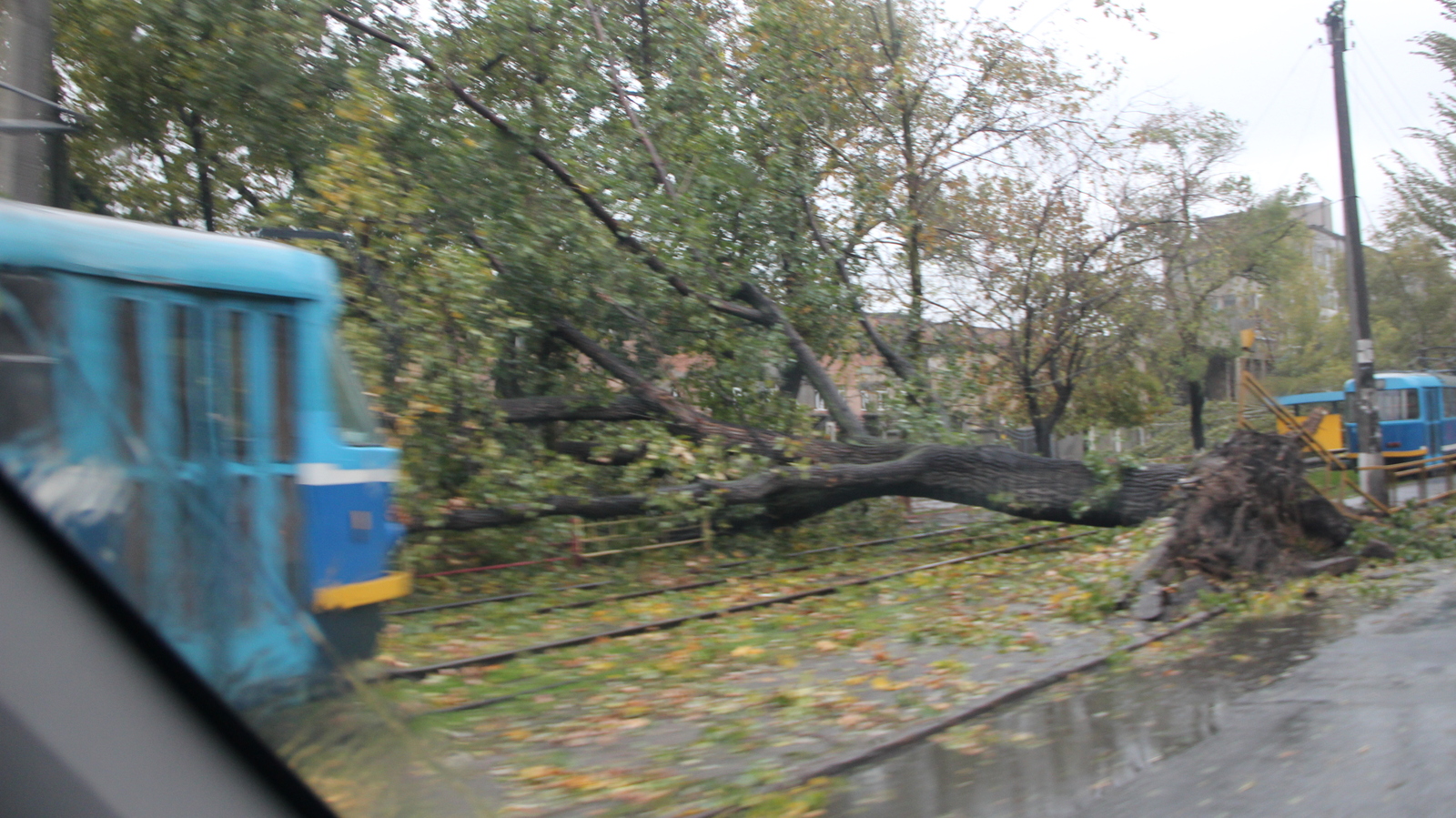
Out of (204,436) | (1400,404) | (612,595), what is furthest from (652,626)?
(1400,404)

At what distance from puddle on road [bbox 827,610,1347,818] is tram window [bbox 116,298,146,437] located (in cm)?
372

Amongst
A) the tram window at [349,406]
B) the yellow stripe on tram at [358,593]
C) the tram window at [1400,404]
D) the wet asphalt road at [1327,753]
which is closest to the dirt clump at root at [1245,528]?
the wet asphalt road at [1327,753]

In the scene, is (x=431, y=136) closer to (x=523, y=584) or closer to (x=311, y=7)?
(x=311, y=7)

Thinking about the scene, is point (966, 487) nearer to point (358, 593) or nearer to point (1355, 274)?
point (1355, 274)

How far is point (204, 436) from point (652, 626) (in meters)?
4.82

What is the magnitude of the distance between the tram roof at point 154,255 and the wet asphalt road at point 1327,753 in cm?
491

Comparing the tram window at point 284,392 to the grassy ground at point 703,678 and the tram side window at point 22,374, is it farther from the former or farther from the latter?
the tram side window at point 22,374

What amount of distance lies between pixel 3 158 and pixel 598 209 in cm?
713

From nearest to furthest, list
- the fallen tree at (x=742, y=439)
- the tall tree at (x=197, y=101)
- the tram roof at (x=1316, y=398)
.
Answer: the tall tree at (x=197, y=101) < the fallen tree at (x=742, y=439) < the tram roof at (x=1316, y=398)

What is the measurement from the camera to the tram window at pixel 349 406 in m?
5.82

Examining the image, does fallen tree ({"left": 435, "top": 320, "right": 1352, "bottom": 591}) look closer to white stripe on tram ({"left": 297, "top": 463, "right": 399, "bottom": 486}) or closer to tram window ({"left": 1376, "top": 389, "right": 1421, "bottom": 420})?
white stripe on tram ({"left": 297, "top": 463, "right": 399, "bottom": 486})

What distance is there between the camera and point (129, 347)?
14.6ft

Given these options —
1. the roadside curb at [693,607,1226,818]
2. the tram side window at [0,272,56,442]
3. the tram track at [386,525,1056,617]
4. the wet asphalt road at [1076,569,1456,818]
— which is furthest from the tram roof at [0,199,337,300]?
the wet asphalt road at [1076,569,1456,818]

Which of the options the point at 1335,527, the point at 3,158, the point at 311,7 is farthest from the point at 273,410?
the point at 1335,527
